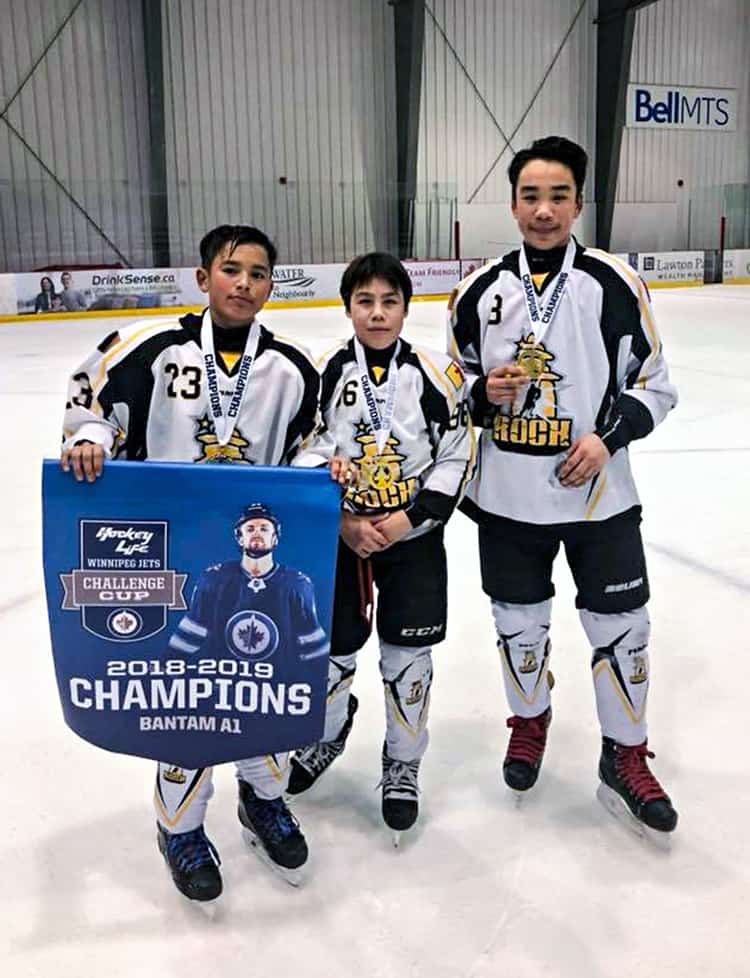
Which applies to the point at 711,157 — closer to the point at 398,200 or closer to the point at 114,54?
the point at 398,200

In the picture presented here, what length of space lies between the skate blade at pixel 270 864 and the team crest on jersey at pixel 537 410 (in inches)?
38.0

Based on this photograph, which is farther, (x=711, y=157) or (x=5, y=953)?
(x=711, y=157)

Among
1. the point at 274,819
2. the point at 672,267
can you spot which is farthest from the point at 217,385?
the point at 672,267

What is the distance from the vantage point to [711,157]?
19953 mm

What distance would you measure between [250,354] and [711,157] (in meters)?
20.7

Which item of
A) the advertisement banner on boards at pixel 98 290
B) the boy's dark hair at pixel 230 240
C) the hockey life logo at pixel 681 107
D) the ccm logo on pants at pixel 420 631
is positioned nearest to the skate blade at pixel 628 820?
the ccm logo on pants at pixel 420 631

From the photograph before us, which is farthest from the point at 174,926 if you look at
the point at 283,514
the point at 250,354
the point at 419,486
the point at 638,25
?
the point at 638,25

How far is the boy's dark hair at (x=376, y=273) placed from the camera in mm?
1862

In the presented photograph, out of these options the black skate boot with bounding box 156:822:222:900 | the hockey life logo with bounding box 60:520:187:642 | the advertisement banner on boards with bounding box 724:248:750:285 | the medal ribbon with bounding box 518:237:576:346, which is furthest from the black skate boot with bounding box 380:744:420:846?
the advertisement banner on boards with bounding box 724:248:750:285

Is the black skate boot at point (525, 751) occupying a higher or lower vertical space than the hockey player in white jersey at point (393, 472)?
lower

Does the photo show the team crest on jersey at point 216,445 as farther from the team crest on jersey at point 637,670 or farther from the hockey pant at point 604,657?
the team crest on jersey at point 637,670

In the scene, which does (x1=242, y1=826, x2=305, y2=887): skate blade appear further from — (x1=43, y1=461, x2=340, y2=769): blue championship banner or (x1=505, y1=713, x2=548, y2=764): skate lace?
(x1=505, y1=713, x2=548, y2=764): skate lace

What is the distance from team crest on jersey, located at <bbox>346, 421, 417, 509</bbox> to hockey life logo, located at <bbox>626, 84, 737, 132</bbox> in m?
19.0

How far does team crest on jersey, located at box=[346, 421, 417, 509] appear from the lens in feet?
6.22
